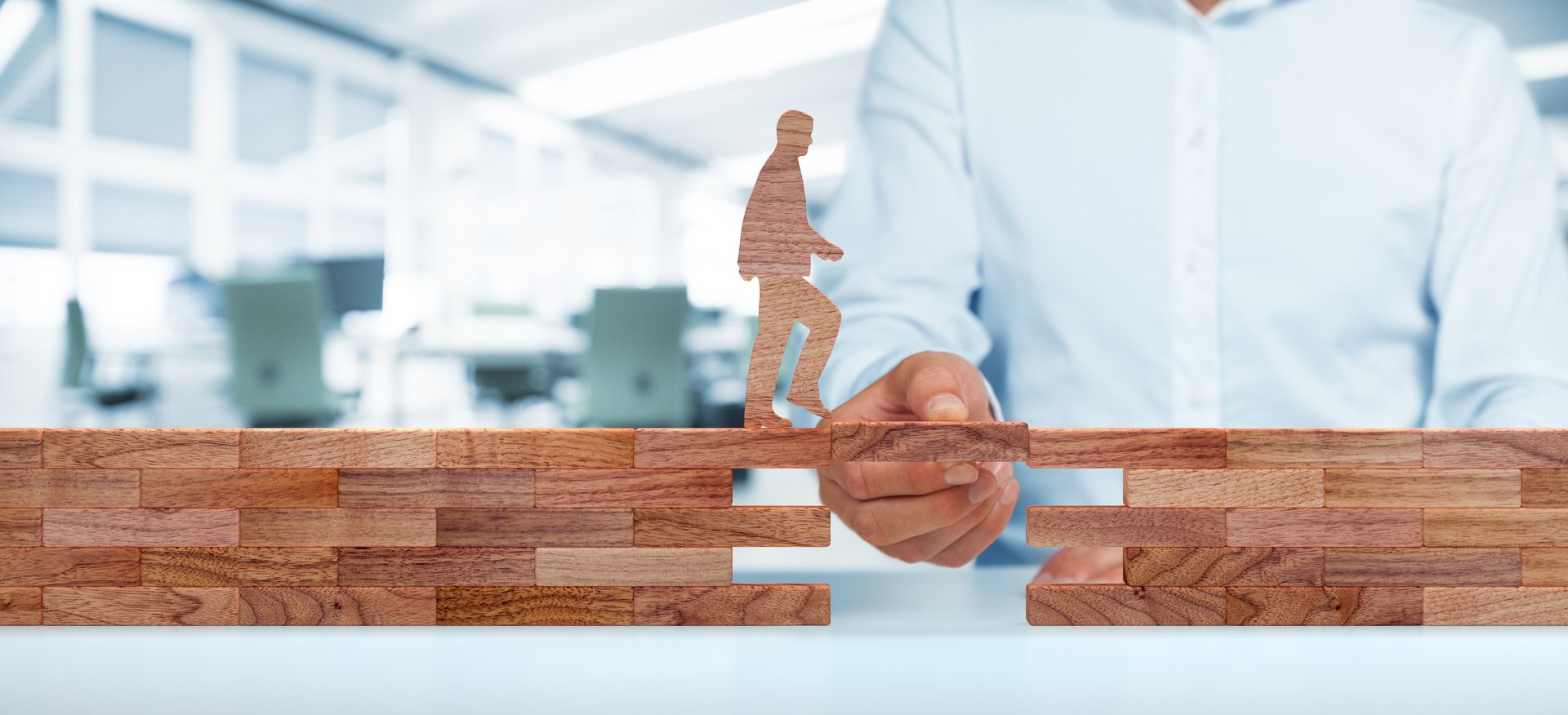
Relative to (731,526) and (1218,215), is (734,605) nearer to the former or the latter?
(731,526)

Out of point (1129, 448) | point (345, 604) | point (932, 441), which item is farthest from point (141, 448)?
point (1129, 448)

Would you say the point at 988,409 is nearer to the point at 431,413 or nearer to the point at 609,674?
the point at 609,674

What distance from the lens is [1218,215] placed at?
121 cm

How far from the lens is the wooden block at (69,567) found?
60 centimetres

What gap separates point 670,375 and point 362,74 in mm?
5602

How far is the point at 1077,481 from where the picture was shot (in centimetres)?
127

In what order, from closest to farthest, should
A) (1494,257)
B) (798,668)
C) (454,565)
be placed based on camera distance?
(798,668), (454,565), (1494,257)

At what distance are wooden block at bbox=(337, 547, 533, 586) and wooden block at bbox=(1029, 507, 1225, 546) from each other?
1.05ft

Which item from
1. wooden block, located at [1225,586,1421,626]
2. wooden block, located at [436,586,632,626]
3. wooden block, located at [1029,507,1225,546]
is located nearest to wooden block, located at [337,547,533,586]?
wooden block, located at [436,586,632,626]

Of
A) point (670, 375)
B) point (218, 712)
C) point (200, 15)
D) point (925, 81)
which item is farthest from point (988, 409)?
point (200, 15)

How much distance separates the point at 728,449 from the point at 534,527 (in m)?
0.13

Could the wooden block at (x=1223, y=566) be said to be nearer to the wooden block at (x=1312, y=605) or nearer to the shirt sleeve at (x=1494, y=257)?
the wooden block at (x=1312, y=605)

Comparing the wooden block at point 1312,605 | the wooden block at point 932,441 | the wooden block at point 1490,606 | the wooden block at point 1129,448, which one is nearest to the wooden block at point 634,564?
the wooden block at point 932,441

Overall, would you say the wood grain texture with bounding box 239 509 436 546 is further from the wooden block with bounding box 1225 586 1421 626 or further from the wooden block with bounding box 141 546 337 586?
the wooden block with bounding box 1225 586 1421 626
